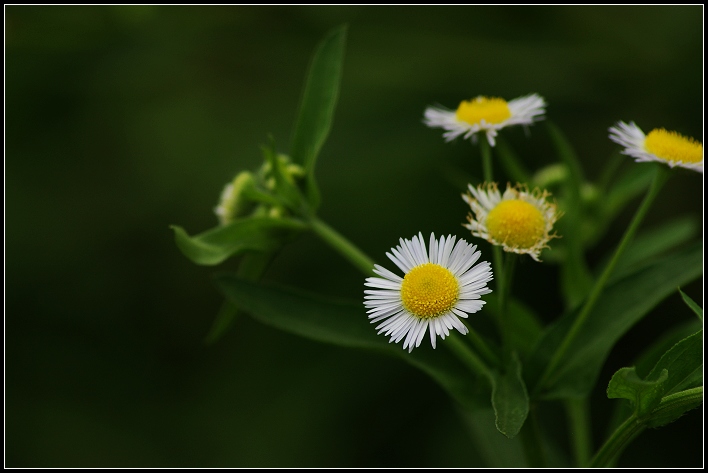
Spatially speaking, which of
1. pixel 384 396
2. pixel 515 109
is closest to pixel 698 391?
pixel 515 109

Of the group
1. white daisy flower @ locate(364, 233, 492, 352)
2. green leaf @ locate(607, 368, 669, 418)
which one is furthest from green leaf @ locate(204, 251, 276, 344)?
green leaf @ locate(607, 368, 669, 418)

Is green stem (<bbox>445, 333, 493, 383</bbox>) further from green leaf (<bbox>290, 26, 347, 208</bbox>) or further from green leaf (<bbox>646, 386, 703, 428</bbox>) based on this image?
green leaf (<bbox>290, 26, 347, 208</bbox>)

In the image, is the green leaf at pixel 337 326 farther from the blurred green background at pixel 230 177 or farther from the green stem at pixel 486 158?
the blurred green background at pixel 230 177

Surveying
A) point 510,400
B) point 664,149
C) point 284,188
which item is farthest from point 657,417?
point 284,188

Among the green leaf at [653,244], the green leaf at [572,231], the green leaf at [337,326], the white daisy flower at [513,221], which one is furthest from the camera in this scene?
the green leaf at [653,244]

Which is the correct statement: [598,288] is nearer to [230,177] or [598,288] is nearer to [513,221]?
[513,221]

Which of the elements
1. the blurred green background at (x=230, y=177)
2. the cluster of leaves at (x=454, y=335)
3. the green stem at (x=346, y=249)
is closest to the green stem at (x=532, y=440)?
the cluster of leaves at (x=454, y=335)

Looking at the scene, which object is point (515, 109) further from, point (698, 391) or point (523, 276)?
point (523, 276)
